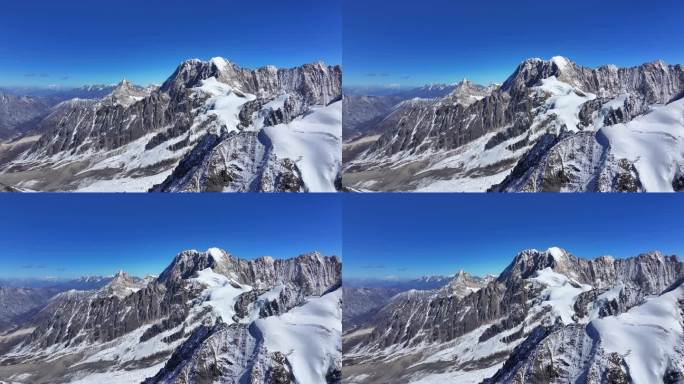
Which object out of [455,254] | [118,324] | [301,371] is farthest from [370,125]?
[118,324]

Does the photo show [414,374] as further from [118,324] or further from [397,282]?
[118,324]

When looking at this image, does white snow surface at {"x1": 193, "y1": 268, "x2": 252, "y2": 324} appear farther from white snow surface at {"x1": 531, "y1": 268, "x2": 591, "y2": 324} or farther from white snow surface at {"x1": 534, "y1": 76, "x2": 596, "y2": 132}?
white snow surface at {"x1": 534, "y1": 76, "x2": 596, "y2": 132}

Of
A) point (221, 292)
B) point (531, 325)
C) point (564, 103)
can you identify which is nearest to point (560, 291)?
point (531, 325)

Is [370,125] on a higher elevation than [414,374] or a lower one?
higher

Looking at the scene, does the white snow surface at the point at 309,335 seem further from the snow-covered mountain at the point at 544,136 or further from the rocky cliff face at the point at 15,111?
the rocky cliff face at the point at 15,111

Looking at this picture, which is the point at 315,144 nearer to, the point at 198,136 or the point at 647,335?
the point at 198,136
